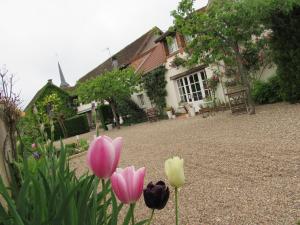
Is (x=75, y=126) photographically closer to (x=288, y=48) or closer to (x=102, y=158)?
(x=288, y=48)

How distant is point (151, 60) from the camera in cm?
2611

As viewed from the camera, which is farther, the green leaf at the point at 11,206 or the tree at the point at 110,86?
the tree at the point at 110,86

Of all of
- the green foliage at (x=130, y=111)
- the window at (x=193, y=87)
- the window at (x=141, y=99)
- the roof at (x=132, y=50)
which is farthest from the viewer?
the roof at (x=132, y=50)

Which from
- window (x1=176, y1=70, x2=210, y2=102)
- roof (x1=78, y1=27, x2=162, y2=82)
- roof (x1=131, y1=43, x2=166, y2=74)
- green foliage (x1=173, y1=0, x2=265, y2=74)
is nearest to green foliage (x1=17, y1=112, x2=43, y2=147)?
green foliage (x1=173, y1=0, x2=265, y2=74)

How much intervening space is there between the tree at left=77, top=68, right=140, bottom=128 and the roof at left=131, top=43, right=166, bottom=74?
1.64 metres

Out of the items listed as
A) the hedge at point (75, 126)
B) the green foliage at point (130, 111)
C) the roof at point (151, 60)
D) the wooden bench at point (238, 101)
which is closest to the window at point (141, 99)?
the green foliage at point (130, 111)

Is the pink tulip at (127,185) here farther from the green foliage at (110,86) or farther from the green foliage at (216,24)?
the green foliage at (110,86)

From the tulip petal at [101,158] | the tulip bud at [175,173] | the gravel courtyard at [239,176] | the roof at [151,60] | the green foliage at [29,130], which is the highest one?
the roof at [151,60]

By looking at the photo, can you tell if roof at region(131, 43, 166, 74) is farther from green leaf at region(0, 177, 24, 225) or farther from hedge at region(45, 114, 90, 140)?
green leaf at region(0, 177, 24, 225)

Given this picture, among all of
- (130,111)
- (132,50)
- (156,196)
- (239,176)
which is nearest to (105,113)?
(130,111)

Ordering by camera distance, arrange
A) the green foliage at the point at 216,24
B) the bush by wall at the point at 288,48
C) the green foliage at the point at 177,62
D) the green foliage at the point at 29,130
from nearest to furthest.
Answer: the green foliage at the point at 29,130 → the green foliage at the point at 216,24 → the bush by wall at the point at 288,48 → the green foliage at the point at 177,62

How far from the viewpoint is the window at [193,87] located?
19547mm

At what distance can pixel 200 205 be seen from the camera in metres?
4.38

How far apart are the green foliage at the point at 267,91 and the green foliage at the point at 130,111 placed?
12.0 m
